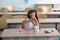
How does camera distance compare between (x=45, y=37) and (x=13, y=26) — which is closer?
(x=45, y=37)

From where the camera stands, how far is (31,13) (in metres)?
3.38

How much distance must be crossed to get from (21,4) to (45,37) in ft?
23.8

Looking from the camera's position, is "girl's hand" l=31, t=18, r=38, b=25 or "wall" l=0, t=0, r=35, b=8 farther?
"wall" l=0, t=0, r=35, b=8

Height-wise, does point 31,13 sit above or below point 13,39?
above

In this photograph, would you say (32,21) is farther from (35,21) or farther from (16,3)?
(16,3)

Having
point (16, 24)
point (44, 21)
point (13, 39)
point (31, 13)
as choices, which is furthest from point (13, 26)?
point (13, 39)

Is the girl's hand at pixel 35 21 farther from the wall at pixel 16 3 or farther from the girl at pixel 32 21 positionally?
the wall at pixel 16 3

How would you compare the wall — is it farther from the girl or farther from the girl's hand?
the girl's hand

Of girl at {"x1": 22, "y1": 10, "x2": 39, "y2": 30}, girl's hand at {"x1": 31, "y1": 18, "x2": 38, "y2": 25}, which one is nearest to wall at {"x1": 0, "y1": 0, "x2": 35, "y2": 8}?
Answer: girl at {"x1": 22, "y1": 10, "x2": 39, "y2": 30}

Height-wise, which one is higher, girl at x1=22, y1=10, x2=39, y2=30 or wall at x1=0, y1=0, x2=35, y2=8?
girl at x1=22, y1=10, x2=39, y2=30

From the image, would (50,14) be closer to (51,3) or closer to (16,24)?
(16,24)

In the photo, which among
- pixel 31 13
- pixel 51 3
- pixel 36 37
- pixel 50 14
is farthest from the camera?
pixel 51 3

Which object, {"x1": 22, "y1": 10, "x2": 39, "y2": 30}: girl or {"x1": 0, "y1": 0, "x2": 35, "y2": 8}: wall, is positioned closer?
{"x1": 22, "y1": 10, "x2": 39, "y2": 30}: girl

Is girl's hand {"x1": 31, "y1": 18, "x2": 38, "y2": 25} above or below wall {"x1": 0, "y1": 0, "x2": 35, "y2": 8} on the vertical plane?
above
